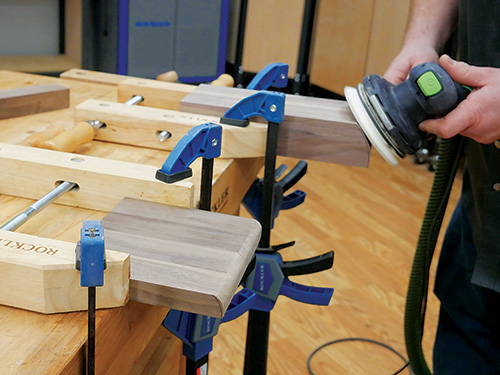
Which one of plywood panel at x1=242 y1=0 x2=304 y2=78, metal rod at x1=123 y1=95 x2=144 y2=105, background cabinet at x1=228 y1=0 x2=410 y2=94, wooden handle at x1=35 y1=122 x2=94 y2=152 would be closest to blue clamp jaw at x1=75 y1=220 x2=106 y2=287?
wooden handle at x1=35 y1=122 x2=94 y2=152

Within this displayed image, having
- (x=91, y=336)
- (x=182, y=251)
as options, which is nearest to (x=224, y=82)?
(x=182, y=251)

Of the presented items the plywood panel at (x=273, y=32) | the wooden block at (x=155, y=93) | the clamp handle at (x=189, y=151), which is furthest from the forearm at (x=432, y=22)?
the plywood panel at (x=273, y=32)

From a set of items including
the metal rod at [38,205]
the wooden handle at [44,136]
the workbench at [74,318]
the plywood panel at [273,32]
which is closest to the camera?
the workbench at [74,318]

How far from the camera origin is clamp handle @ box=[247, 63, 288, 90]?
98 centimetres

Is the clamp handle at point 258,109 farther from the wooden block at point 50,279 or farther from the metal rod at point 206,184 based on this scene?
the wooden block at point 50,279

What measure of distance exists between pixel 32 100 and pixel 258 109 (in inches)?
15.7

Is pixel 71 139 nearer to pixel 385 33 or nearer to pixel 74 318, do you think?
pixel 74 318

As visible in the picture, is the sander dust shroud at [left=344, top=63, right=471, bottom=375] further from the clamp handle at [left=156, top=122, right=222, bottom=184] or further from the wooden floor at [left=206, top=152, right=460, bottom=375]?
the wooden floor at [left=206, top=152, right=460, bottom=375]

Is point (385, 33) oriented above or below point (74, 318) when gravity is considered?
above

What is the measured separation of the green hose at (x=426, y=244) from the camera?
1.08 m

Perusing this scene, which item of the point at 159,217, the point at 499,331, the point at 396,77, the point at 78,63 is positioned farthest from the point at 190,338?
the point at 78,63

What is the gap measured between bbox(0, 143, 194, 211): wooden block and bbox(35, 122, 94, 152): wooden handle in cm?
6

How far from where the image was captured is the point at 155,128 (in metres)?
0.82

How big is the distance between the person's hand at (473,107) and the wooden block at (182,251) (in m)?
0.32
